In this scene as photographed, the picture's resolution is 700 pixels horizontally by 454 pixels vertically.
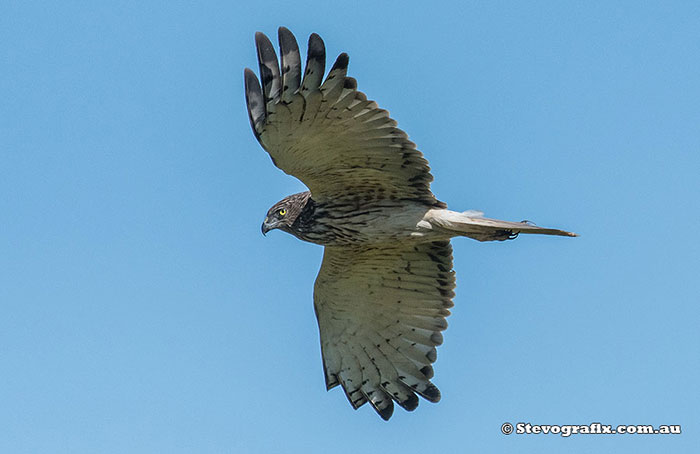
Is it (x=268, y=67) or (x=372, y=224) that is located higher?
(x=268, y=67)

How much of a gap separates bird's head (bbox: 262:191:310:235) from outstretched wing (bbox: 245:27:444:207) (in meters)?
0.27

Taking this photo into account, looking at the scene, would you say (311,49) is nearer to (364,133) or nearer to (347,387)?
(364,133)

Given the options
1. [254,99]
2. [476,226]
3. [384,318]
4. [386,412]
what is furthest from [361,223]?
[386,412]

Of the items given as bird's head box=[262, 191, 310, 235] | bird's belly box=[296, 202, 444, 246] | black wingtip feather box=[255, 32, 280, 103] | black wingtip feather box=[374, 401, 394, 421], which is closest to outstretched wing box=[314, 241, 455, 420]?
black wingtip feather box=[374, 401, 394, 421]

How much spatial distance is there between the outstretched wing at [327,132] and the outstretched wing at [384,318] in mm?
956

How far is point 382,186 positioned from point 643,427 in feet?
10.5

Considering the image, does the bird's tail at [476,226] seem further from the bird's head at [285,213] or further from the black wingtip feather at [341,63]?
the black wingtip feather at [341,63]

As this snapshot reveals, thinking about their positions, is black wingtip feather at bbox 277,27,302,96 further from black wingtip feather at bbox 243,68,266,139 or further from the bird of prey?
black wingtip feather at bbox 243,68,266,139

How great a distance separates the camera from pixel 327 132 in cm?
764

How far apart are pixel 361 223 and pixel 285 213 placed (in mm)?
719

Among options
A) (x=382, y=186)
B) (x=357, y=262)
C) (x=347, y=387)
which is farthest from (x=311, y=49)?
(x=347, y=387)

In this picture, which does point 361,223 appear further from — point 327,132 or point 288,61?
point 288,61

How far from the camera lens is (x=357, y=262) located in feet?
29.8

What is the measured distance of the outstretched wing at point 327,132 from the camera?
7332mm
